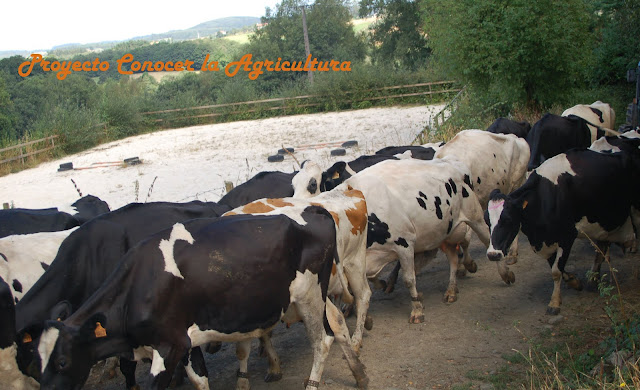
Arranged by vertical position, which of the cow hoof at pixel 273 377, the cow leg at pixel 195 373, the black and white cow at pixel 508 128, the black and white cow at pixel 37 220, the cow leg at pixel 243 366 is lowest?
the cow hoof at pixel 273 377

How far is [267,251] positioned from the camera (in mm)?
5746

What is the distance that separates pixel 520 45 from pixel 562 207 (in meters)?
10.8

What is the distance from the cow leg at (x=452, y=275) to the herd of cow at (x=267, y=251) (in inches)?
0.9

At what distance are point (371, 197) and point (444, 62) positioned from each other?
13.1m

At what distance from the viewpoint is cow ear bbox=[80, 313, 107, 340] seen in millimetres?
5145

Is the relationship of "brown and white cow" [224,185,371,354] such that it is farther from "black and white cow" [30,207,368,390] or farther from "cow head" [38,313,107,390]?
"cow head" [38,313,107,390]

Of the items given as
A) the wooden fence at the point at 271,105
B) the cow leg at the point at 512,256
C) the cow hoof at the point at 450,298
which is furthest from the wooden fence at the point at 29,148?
the cow leg at the point at 512,256

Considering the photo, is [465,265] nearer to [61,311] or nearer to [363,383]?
[363,383]

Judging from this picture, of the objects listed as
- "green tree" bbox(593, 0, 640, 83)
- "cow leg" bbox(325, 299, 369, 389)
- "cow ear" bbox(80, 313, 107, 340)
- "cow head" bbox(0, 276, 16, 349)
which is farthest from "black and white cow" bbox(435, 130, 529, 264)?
"green tree" bbox(593, 0, 640, 83)

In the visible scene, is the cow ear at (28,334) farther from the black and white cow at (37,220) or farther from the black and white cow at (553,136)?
the black and white cow at (553,136)

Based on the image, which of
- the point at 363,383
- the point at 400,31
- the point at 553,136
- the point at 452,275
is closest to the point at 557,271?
the point at 452,275

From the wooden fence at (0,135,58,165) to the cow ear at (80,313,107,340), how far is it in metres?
25.5

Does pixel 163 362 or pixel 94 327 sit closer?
pixel 94 327

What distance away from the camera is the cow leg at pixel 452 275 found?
877 cm
